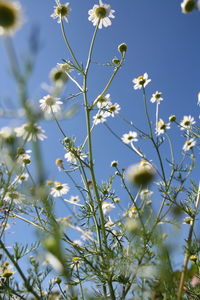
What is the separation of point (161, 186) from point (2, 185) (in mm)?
1168

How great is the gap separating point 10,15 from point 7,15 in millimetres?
11

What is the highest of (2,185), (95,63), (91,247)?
(95,63)

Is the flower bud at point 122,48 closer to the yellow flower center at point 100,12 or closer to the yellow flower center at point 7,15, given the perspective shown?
the yellow flower center at point 100,12

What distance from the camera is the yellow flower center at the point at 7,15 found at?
1073 mm

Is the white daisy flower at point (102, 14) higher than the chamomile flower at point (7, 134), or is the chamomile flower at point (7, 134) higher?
the white daisy flower at point (102, 14)

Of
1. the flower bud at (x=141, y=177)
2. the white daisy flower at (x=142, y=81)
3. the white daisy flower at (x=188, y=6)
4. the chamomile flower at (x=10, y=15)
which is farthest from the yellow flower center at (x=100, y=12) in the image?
the flower bud at (x=141, y=177)

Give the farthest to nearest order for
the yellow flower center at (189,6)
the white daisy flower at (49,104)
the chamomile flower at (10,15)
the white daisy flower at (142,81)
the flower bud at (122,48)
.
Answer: the white daisy flower at (142,81) < the flower bud at (122,48) < the white daisy flower at (49,104) < the yellow flower center at (189,6) < the chamomile flower at (10,15)

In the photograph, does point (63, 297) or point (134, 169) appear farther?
point (63, 297)

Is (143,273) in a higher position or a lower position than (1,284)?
lower

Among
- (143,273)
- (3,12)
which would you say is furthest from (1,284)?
(3,12)

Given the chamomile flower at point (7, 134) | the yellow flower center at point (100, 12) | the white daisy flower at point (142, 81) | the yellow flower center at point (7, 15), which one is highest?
the yellow flower center at point (100, 12)

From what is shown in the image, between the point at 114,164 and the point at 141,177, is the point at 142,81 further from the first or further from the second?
the point at 141,177

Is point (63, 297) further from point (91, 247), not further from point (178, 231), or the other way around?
point (178, 231)

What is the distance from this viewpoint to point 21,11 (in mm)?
1123
